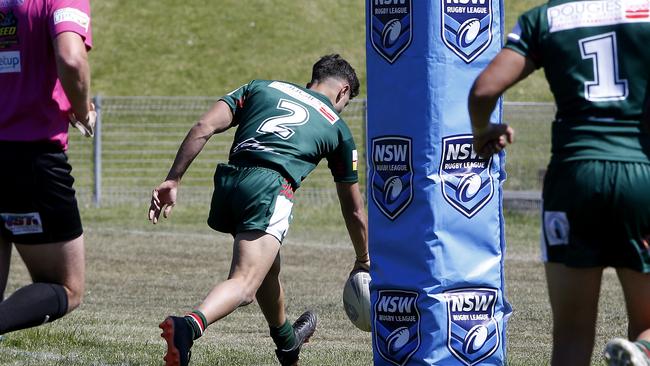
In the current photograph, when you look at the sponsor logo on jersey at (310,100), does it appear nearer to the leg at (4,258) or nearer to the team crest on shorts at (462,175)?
the team crest on shorts at (462,175)

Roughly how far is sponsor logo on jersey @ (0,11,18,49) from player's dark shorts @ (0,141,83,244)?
19.2 inches

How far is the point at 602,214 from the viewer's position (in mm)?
4578

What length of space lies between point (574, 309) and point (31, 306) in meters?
2.69

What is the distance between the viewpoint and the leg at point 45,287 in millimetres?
5801

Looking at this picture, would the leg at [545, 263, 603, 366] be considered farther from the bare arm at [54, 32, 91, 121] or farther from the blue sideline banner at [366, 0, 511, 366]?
the bare arm at [54, 32, 91, 121]

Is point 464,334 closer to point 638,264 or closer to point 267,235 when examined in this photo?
point 267,235

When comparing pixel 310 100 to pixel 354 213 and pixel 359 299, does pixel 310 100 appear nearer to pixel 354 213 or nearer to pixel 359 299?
pixel 354 213

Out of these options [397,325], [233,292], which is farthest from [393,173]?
[233,292]

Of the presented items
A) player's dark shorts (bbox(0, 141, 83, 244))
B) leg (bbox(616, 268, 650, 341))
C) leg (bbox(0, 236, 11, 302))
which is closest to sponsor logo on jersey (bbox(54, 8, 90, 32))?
player's dark shorts (bbox(0, 141, 83, 244))

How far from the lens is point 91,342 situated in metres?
7.88

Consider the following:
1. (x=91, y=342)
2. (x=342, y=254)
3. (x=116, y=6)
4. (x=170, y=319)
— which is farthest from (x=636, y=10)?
(x=116, y=6)

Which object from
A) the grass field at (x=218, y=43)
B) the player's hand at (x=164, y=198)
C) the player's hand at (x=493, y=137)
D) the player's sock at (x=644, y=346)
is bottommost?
the player's sock at (x=644, y=346)

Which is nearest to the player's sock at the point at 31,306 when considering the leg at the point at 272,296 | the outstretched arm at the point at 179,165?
the outstretched arm at the point at 179,165

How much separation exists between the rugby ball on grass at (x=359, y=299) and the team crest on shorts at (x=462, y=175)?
34.7 inches
